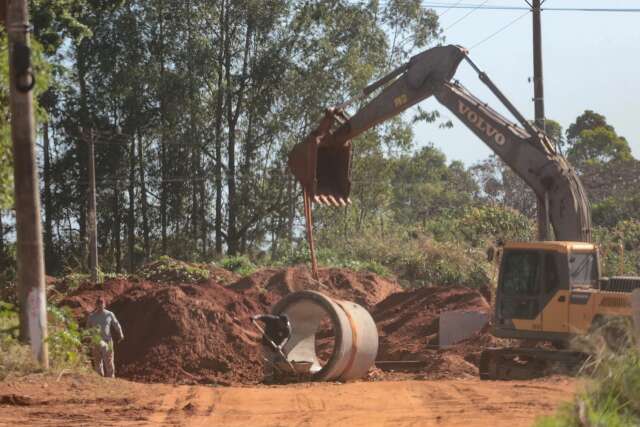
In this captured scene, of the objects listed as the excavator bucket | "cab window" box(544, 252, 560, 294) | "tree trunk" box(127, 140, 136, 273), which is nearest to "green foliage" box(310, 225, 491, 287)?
"tree trunk" box(127, 140, 136, 273)

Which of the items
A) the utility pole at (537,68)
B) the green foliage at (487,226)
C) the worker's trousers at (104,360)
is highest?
the utility pole at (537,68)

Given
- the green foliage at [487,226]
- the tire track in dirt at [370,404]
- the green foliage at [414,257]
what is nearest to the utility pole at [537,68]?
the tire track in dirt at [370,404]

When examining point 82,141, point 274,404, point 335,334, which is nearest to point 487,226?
point 82,141

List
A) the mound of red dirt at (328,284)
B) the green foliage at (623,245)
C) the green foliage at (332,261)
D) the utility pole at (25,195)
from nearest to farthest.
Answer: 1. the utility pole at (25,195)
2. the green foliage at (623,245)
3. the mound of red dirt at (328,284)
4. the green foliage at (332,261)

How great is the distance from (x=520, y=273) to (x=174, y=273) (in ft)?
71.1

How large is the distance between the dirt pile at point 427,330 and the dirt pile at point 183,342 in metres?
3.70

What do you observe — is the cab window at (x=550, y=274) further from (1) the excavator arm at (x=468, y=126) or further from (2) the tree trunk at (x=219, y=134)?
(2) the tree trunk at (x=219, y=134)

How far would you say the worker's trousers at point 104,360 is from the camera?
19562 millimetres

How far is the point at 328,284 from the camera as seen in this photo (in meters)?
36.6

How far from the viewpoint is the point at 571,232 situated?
19625mm

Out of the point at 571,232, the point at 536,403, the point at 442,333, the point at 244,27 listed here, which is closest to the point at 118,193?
the point at 244,27

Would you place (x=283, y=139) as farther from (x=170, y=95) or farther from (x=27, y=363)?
(x=27, y=363)

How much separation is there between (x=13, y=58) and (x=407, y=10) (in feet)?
141

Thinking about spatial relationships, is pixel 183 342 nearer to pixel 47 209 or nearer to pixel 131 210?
pixel 47 209
